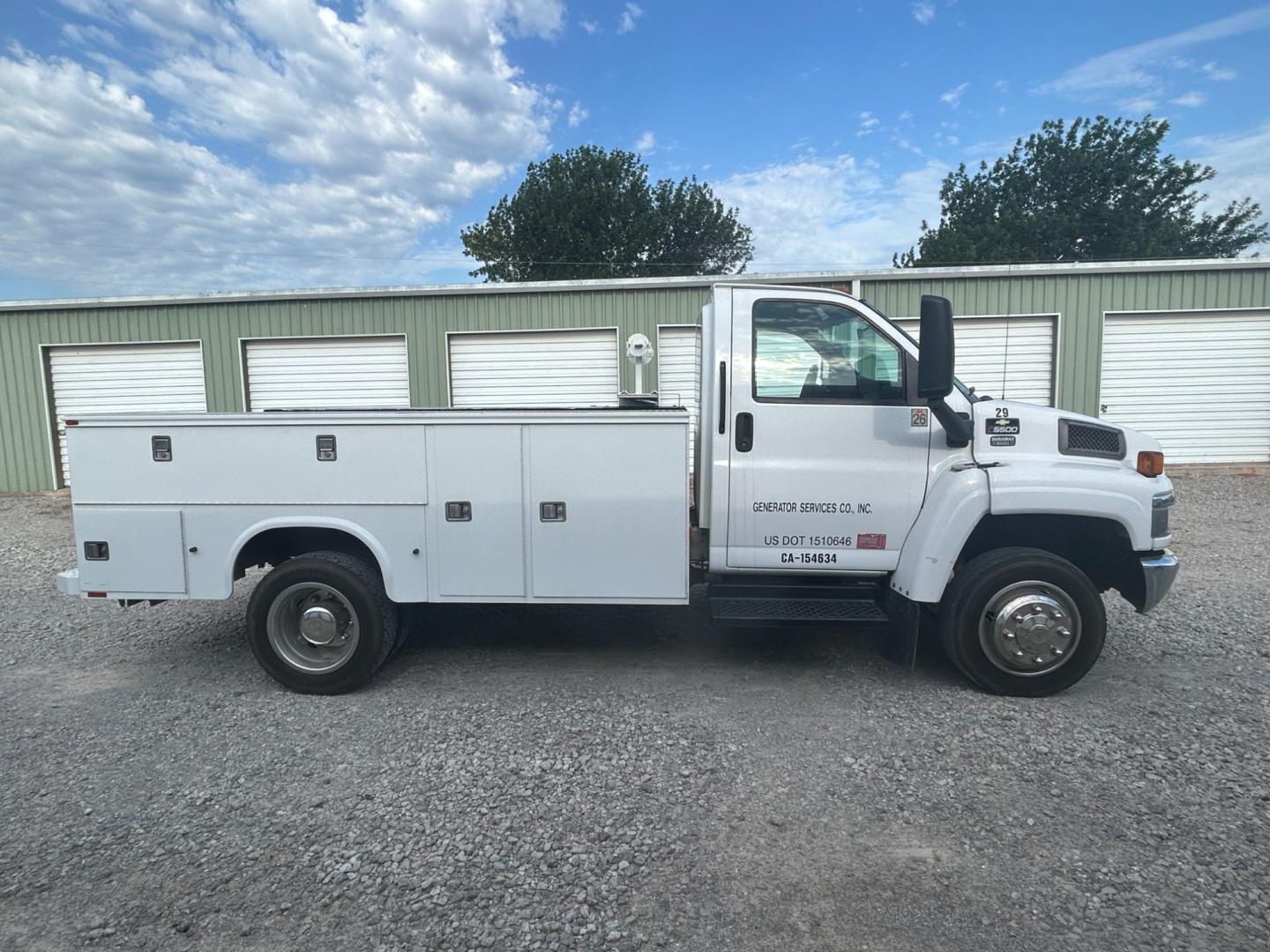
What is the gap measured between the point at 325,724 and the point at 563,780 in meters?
1.53

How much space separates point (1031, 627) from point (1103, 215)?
127 feet

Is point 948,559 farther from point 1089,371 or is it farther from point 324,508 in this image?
point 1089,371

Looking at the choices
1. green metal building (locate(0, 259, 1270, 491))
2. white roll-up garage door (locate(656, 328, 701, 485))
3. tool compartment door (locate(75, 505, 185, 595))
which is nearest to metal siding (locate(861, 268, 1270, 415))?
green metal building (locate(0, 259, 1270, 491))

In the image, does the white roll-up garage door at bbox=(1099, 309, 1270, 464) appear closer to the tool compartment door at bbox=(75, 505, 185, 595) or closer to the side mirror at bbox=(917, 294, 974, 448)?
the side mirror at bbox=(917, 294, 974, 448)

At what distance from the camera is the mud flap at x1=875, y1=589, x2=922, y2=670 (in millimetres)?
4348

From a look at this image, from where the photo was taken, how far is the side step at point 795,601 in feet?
14.1

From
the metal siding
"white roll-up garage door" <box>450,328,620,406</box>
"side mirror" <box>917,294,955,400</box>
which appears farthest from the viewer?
"white roll-up garage door" <box>450,328,620,406</box>

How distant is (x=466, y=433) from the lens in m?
4.37

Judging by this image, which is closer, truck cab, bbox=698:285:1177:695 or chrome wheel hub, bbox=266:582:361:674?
truck cab, bbox=698:285:1177:695

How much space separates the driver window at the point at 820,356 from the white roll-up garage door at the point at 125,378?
42.1 feet

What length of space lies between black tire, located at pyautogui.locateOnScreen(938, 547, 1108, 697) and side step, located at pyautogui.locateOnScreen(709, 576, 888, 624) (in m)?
0.43

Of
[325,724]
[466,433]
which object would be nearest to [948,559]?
[466,433]

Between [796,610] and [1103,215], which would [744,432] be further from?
[1103,215]

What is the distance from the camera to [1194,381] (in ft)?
43.3
